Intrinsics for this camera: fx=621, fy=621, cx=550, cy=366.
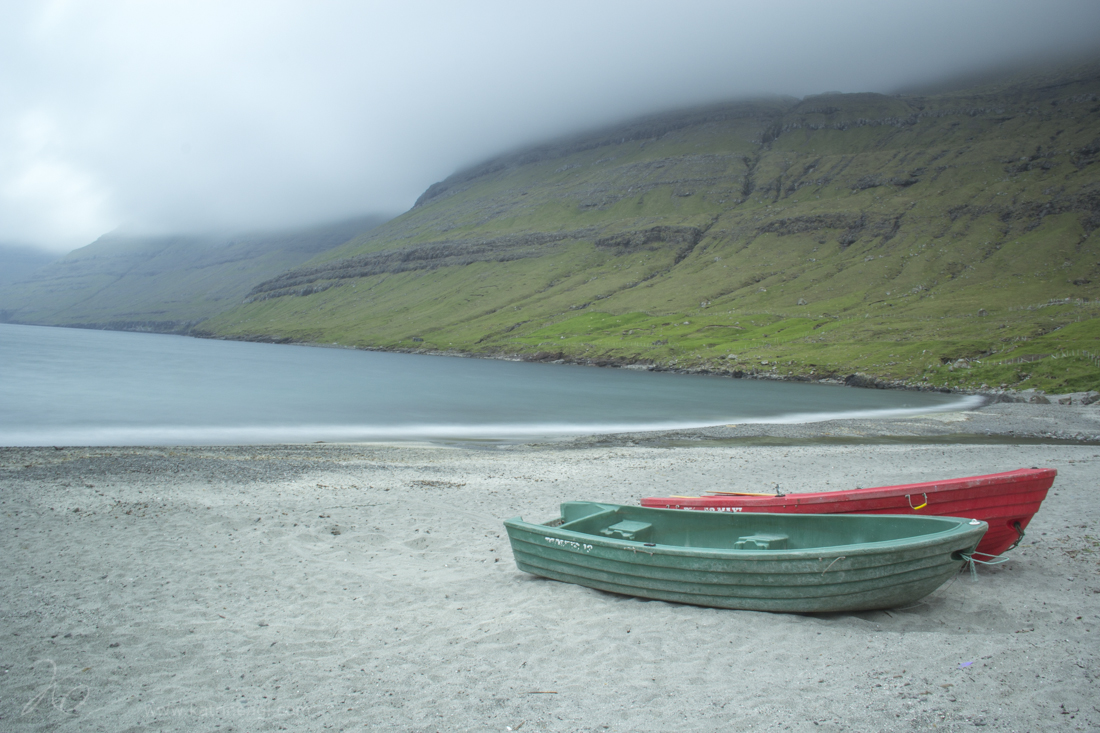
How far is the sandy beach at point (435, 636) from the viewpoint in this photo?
7605 mm

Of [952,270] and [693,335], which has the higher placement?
[952,270]

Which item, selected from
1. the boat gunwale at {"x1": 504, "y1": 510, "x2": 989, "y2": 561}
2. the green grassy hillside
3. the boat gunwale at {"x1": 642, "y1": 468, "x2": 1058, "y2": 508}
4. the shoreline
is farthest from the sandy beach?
the green grassy hillside

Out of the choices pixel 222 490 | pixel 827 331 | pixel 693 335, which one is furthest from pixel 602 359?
pixel 222 490

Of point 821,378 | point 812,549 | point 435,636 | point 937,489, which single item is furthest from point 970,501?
point 821,378

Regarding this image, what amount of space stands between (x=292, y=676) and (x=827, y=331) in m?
119

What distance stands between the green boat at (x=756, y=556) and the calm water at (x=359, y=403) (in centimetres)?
2943

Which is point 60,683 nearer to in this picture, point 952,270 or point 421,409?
point 421,409

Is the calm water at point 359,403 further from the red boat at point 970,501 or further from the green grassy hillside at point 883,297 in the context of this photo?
the red boat at point 970,501

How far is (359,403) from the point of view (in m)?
59.0

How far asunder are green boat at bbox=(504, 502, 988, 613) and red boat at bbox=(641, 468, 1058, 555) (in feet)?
2.92

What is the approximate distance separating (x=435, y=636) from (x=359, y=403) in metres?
51.5

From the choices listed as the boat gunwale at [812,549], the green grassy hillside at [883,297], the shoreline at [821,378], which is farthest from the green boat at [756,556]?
the green grassy hillside at [883,297]

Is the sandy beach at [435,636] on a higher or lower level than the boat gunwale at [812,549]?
lower

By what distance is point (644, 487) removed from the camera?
22.8 m
